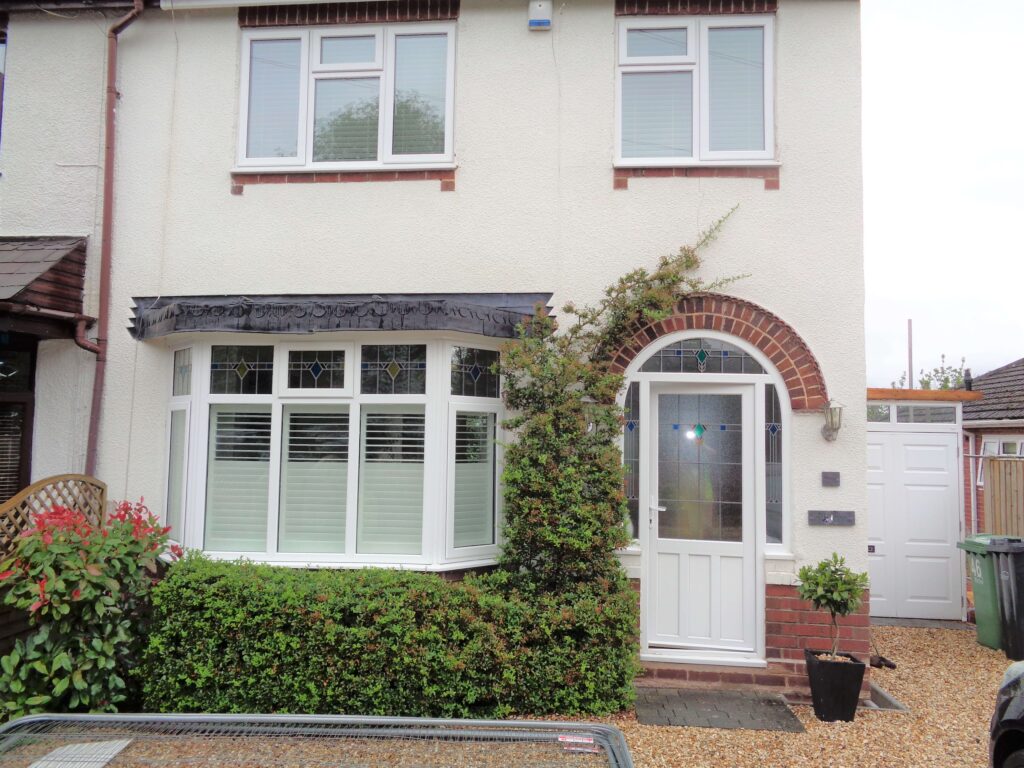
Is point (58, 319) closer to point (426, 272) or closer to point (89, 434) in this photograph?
point (89, 434)

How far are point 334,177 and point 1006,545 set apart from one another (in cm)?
740

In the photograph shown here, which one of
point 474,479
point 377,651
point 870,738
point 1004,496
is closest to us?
point 870,738

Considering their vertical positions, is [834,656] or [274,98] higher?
[274,98]

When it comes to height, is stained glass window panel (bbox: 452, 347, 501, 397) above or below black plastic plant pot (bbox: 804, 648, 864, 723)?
above

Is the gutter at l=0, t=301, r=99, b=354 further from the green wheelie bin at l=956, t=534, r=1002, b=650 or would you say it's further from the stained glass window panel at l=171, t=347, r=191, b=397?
the green wheelie bin at l=956, t=534, r=1002, b=650

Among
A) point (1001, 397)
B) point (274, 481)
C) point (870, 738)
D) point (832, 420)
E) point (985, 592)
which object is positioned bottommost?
point (870, 738)

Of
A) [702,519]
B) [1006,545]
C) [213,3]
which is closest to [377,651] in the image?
A: [702,519]

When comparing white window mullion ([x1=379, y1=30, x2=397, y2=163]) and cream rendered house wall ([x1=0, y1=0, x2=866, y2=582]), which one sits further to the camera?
white window mullion ([x1=379, y1=30, x2=397, y2=163])

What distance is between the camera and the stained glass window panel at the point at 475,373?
5867 mm

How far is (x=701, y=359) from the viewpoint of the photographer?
5988 millimetres

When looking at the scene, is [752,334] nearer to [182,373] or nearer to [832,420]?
[832,420]

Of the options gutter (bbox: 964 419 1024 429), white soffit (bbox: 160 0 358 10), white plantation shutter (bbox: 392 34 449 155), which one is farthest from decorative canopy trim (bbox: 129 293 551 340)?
gutter (bbox: 964 419 1024 429)

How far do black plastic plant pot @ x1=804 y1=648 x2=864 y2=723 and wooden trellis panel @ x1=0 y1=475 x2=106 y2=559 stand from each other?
5965mm

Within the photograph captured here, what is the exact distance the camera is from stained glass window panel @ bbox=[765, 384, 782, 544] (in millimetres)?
5855
